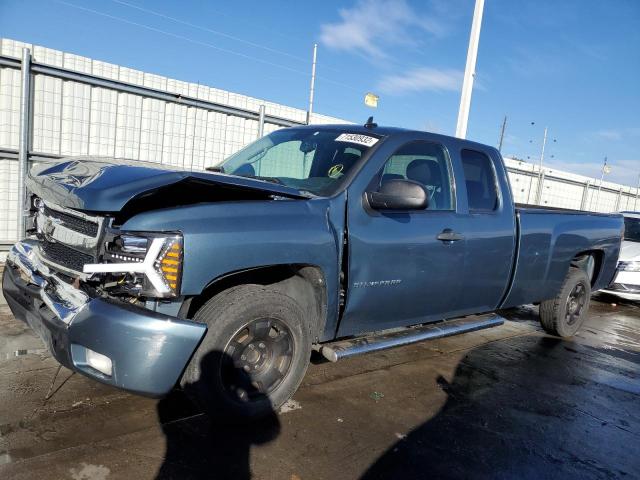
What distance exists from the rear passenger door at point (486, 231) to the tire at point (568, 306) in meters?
1.31

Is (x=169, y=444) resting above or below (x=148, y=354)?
below

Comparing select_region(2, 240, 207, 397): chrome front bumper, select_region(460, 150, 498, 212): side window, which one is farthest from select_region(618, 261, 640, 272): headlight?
select_region(2, 240, 207, 397): chrome front bumper

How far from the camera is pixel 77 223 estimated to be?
2828 mm

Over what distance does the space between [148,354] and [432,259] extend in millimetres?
2205

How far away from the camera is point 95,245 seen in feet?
8.64

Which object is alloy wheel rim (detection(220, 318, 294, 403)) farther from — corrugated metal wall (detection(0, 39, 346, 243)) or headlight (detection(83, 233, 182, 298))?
corrugated metal wall (detection(0, 39, 346, 243))

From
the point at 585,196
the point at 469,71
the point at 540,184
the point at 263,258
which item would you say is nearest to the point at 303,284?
the point at 263,258

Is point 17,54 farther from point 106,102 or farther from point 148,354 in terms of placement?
point 148,354

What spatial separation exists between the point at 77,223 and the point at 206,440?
141 cm

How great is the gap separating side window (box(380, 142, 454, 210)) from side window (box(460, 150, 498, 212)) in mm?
251

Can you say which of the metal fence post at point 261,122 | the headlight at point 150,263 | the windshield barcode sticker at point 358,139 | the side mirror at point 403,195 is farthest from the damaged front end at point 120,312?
the metal fence post at point 261,122

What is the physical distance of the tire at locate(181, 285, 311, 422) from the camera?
2.78 meters

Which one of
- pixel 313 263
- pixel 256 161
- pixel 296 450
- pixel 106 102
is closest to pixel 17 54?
pixel 106 102

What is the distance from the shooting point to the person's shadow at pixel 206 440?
2594mm
